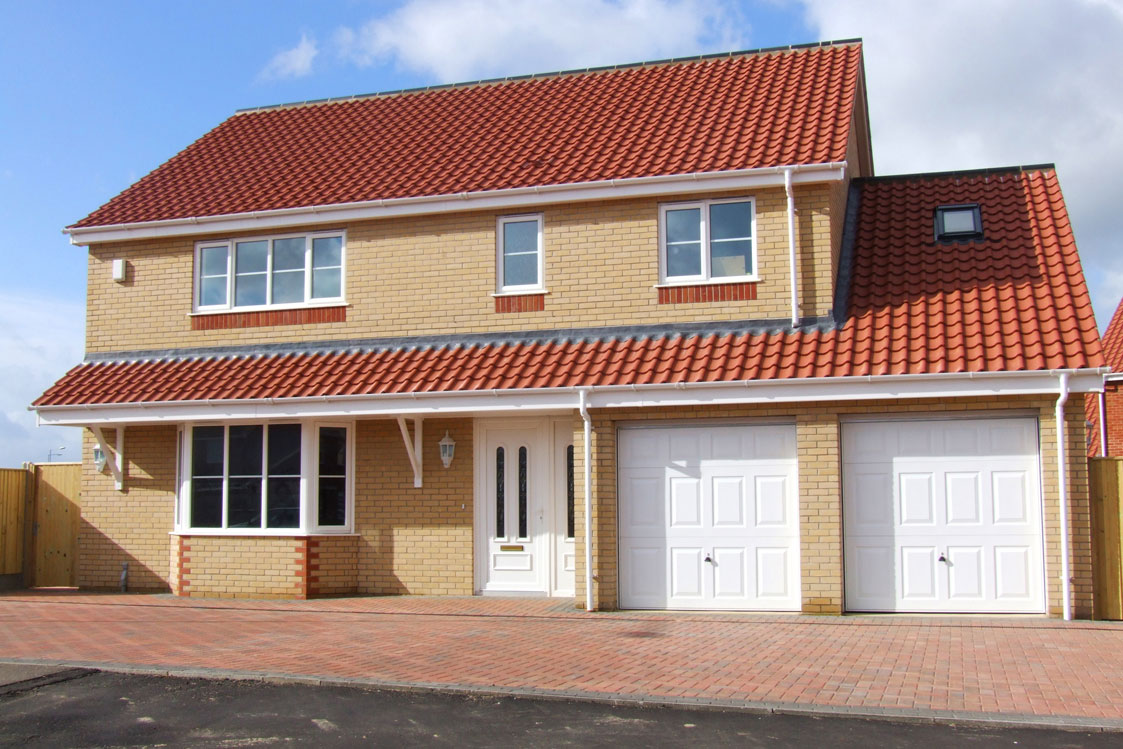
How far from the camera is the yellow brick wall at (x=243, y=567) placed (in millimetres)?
15617

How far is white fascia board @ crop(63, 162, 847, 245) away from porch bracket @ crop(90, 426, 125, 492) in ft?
9.99

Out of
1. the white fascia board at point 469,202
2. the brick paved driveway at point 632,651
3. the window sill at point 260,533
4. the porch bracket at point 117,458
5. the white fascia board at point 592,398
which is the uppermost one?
the white fascia board at point 469,202

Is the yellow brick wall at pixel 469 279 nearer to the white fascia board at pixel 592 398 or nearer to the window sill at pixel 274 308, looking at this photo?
the window sill at pixel 274 308

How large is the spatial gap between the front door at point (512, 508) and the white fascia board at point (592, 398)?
777 mm

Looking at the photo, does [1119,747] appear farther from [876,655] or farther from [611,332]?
[611,332]

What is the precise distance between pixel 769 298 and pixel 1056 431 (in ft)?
12.4

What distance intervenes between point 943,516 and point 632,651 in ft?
14.9

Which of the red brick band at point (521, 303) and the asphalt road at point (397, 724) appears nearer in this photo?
the asphalt road at point (397, 724)

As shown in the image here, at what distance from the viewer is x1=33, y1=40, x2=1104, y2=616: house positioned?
43.0ft

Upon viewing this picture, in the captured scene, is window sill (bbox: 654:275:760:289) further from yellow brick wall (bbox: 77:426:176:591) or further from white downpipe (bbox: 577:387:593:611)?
yellow brick wall (bbox: 77:426:176:591)

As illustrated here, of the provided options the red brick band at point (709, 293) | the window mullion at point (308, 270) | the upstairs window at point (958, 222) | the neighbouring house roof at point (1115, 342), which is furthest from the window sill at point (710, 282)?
the neighbouring house roof at point (1115, 342)

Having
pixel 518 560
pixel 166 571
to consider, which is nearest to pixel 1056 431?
pixel 518 560

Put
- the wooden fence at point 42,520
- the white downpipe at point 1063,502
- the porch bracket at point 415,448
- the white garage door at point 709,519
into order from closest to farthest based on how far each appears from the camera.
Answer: the white downpipe at point 1063,502 → the white garage door at point 709,519 → the porch bracket at point 415,448 → the wooden fence at point 42,520

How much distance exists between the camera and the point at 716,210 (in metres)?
15.0
